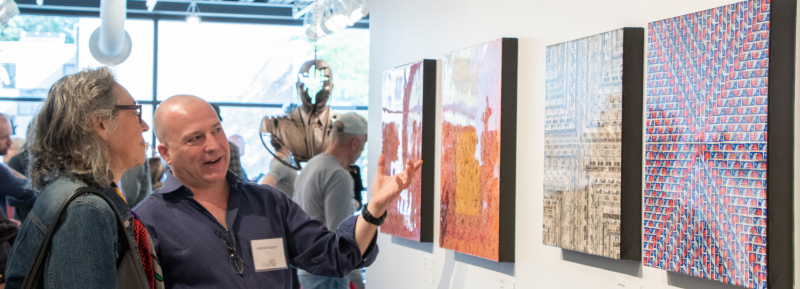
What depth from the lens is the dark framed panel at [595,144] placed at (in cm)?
166

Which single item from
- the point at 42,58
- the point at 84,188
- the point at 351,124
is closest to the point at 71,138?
the point at 84,188

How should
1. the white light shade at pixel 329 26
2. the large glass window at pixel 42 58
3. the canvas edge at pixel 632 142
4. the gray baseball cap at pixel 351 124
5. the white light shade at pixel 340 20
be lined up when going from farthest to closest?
1. the large glass window at pixel 42 58
2. the white light shade at pixel 329 26
3. the white light shade at pixel 340 20
4. the gray baseball cap at pixel 351 124
5. the canvas edge at pixel 632 142

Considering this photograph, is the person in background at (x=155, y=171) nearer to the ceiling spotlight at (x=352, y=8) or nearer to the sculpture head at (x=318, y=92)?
the sculpture head at (x=318, y=92)

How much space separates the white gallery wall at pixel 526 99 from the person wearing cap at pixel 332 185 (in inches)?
24.3

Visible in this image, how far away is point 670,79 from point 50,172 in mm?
1527

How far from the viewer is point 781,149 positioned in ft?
4.30

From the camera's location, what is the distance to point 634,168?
1.66 meters

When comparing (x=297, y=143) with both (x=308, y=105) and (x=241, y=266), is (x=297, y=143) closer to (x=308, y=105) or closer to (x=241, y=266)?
(x=308, y=105)

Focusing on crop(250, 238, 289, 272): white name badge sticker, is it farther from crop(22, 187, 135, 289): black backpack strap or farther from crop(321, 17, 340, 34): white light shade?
crop(321, 17, 340, 34): white light shade

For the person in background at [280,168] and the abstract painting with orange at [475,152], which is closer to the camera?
the abstract painting with orange at [475,152]

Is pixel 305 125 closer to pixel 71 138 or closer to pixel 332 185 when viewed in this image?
pixel 332 185

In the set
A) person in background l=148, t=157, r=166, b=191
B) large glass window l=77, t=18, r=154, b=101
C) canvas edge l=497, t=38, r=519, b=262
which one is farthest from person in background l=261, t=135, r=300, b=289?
large glass window l=77, t=18, r=154, b=101

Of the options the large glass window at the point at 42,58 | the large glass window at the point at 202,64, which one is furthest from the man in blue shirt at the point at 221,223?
the large glass window at the point at 42,58

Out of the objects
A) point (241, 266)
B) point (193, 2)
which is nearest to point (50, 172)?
point (241, 266)
